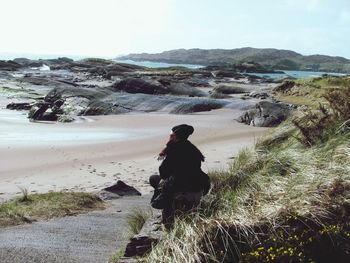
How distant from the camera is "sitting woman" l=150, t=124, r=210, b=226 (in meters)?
6.23

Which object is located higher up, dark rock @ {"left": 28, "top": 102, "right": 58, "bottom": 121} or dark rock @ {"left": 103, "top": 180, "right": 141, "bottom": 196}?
dark rock @ {"left": 103, "top": 180, "right": 141, "bottom": 196}

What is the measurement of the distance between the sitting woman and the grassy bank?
298 millimetres

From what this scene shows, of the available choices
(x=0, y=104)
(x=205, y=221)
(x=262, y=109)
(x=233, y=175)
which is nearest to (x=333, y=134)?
(x=233, y=175)

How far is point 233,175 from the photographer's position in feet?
23.7

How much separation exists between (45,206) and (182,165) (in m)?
3.63

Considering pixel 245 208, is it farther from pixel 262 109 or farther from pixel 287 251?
pixel 262 109

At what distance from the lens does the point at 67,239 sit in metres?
7.15

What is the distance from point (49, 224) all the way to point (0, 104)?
24824mm

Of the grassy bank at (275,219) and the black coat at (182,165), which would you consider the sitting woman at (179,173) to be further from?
the grassy bank at (275,219)

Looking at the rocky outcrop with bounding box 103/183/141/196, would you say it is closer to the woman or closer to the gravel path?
the gravel path

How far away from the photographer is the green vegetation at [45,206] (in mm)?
8180

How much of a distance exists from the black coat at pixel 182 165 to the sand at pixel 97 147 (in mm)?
5461

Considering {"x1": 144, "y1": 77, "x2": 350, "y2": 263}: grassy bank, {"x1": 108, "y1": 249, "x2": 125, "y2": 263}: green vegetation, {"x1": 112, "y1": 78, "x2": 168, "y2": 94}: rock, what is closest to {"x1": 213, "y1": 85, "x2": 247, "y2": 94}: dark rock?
{"x1": 112, "y1": 78, "x2": 168, "y2": 94}: rock

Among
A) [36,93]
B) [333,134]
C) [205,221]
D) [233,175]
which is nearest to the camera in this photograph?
[205,221]
